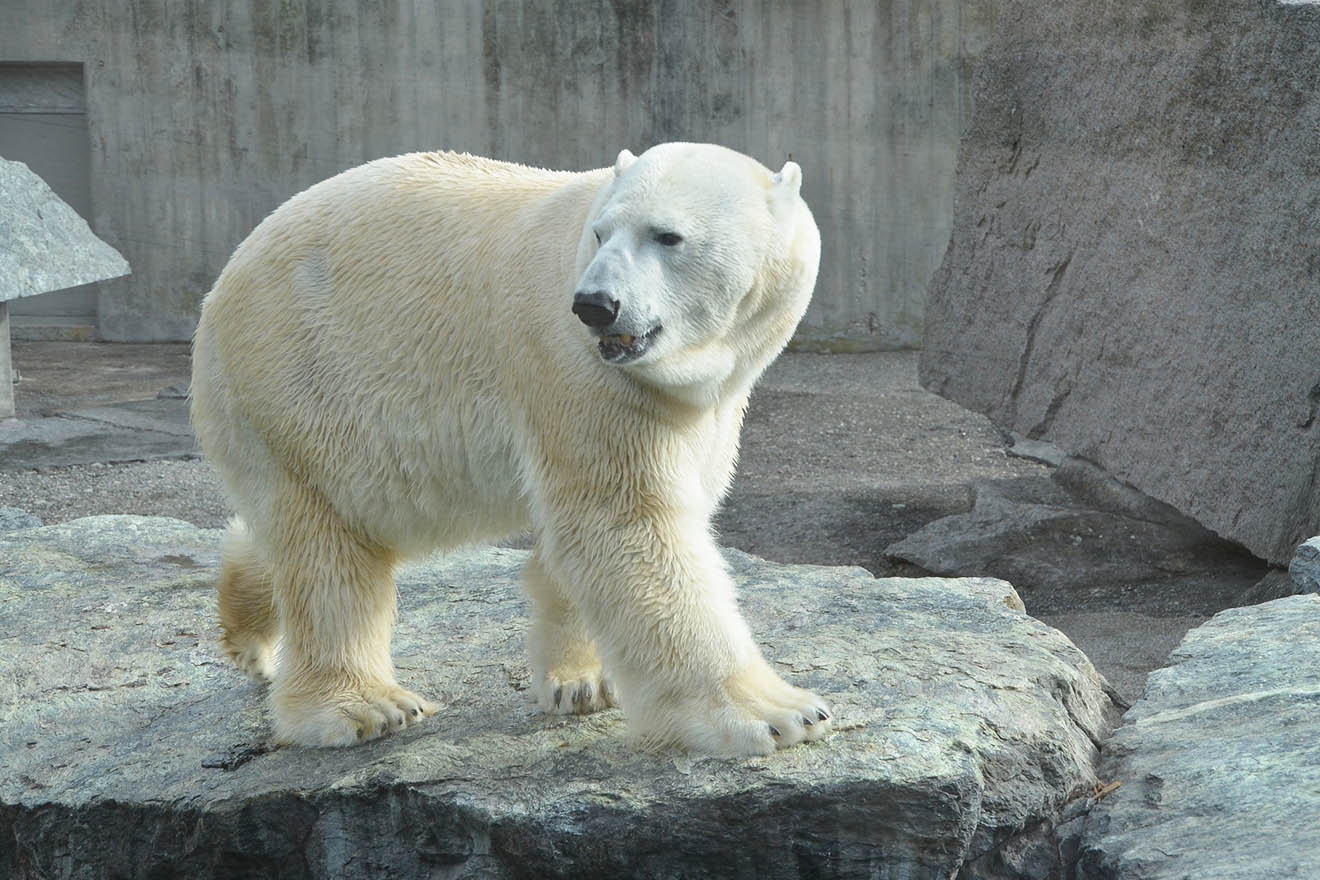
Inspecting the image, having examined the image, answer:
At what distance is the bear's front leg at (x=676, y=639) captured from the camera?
2699 mm

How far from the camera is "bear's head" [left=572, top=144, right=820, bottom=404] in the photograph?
2492 mm

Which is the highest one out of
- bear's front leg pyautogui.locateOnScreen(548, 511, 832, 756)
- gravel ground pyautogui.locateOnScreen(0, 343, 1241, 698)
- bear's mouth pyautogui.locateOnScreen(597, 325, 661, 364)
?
bear's mouth pyautogui.locateOnScreen(597, 325, 661, 364)

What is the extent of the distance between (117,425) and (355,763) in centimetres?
605

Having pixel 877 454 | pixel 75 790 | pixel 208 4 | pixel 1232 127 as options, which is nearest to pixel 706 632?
pixel 75 790

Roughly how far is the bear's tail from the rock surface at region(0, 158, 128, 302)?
5401 mm

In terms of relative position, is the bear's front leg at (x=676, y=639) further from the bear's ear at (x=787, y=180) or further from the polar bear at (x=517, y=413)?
the bear's ear at (x=787, y=180)

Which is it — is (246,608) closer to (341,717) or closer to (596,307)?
(341,717)

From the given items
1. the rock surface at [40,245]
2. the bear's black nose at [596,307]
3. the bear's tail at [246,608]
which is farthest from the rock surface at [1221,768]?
the rock surface at [40,245]

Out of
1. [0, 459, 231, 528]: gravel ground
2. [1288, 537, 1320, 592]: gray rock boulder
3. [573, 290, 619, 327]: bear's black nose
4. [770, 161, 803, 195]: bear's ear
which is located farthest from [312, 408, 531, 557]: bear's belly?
[0, 459, 231, 528]: gravel ground

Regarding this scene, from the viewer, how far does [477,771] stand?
114 inches

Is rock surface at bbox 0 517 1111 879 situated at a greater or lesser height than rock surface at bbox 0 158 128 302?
lesser

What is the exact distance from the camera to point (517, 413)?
2.87 meters

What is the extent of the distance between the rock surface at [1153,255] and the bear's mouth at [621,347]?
9.78 ft

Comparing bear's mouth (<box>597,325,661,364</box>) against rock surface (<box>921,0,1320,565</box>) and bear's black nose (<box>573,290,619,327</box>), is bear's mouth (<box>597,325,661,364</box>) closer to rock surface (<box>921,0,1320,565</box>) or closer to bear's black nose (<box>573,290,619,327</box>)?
bear's black nose (<box>573,290,619,327</box>)
